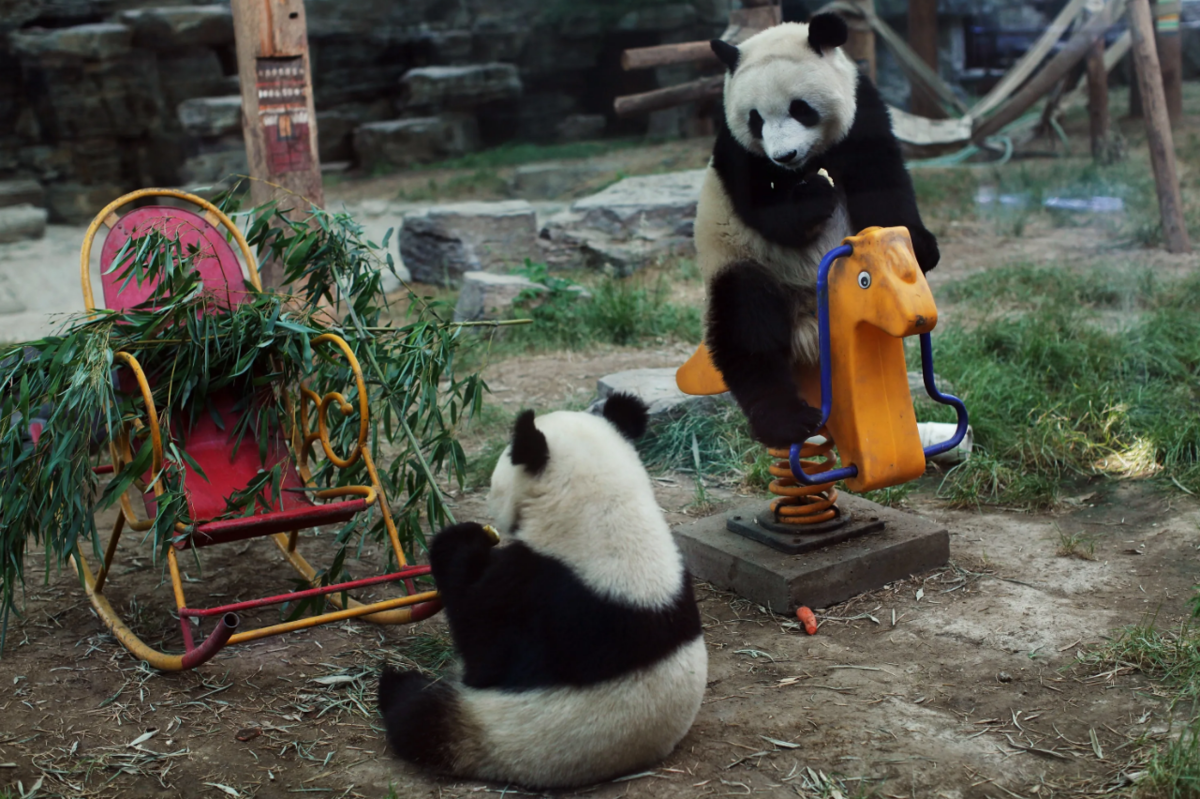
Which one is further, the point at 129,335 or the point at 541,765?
the point at 129,335

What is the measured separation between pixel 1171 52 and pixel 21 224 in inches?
365

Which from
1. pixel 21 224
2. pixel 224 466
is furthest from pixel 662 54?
pixel 21 224

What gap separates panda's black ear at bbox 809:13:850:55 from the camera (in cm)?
269

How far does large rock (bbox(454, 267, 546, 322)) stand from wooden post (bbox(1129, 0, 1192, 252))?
145 inches

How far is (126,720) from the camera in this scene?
2.46 m

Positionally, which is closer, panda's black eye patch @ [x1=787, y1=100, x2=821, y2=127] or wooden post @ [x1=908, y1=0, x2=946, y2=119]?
panda's black eye patch @ [x1=787, y1=100, x2=821, y2=127]

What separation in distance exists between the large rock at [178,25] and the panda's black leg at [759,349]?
9937 millimetres

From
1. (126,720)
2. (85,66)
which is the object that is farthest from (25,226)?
(126,720)

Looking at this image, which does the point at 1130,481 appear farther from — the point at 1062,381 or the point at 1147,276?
the point at 1147,276

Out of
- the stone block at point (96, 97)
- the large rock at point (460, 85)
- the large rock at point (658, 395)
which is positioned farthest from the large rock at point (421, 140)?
the large rock at point (658, 395)

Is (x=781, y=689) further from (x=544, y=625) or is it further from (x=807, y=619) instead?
(x=544, y=625)

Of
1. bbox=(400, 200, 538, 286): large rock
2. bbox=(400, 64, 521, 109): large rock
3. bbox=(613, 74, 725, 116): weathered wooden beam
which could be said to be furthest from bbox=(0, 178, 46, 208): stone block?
bbox=(613, 74, 725, 116): weathered wooden beam

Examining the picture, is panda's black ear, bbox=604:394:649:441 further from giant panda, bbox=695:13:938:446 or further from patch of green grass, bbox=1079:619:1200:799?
patch of green grass, bbox=1079:619:1200:799

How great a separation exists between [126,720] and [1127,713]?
224 cm
